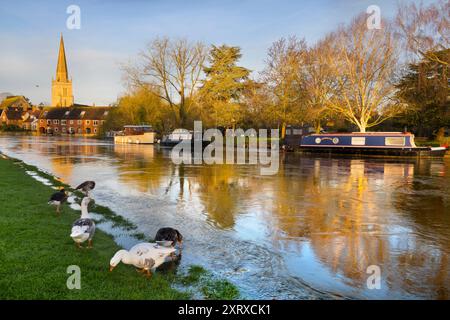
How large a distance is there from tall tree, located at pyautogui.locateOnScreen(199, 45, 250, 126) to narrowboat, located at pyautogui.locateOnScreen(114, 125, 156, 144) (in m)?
10.6

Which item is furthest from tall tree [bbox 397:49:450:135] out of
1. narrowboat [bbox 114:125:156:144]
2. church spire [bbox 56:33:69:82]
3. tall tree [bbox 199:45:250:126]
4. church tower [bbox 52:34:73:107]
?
church spire [bbox 56:33:69:82]

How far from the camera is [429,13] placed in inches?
1190

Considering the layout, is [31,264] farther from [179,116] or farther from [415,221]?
[179,116]

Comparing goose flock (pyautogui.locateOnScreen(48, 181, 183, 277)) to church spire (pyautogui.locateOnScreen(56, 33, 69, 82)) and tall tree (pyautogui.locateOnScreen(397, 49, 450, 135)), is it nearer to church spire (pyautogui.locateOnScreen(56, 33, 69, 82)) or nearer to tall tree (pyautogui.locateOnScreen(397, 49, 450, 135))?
tall tree (pyautogui.locateOnScreen(397, 49, 450, 135))

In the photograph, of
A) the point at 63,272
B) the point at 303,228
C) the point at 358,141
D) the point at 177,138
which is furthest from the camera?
the point at 177,138

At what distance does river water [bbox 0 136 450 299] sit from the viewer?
576 cm

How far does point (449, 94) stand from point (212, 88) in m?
26.6

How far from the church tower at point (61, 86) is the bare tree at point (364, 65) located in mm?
139327

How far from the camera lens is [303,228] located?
8.80 meters

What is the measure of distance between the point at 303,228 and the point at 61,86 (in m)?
163

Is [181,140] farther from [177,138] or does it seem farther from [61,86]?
[61,86]

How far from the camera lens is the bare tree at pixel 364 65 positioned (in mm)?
34125

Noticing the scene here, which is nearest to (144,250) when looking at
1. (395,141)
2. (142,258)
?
(142,258)
